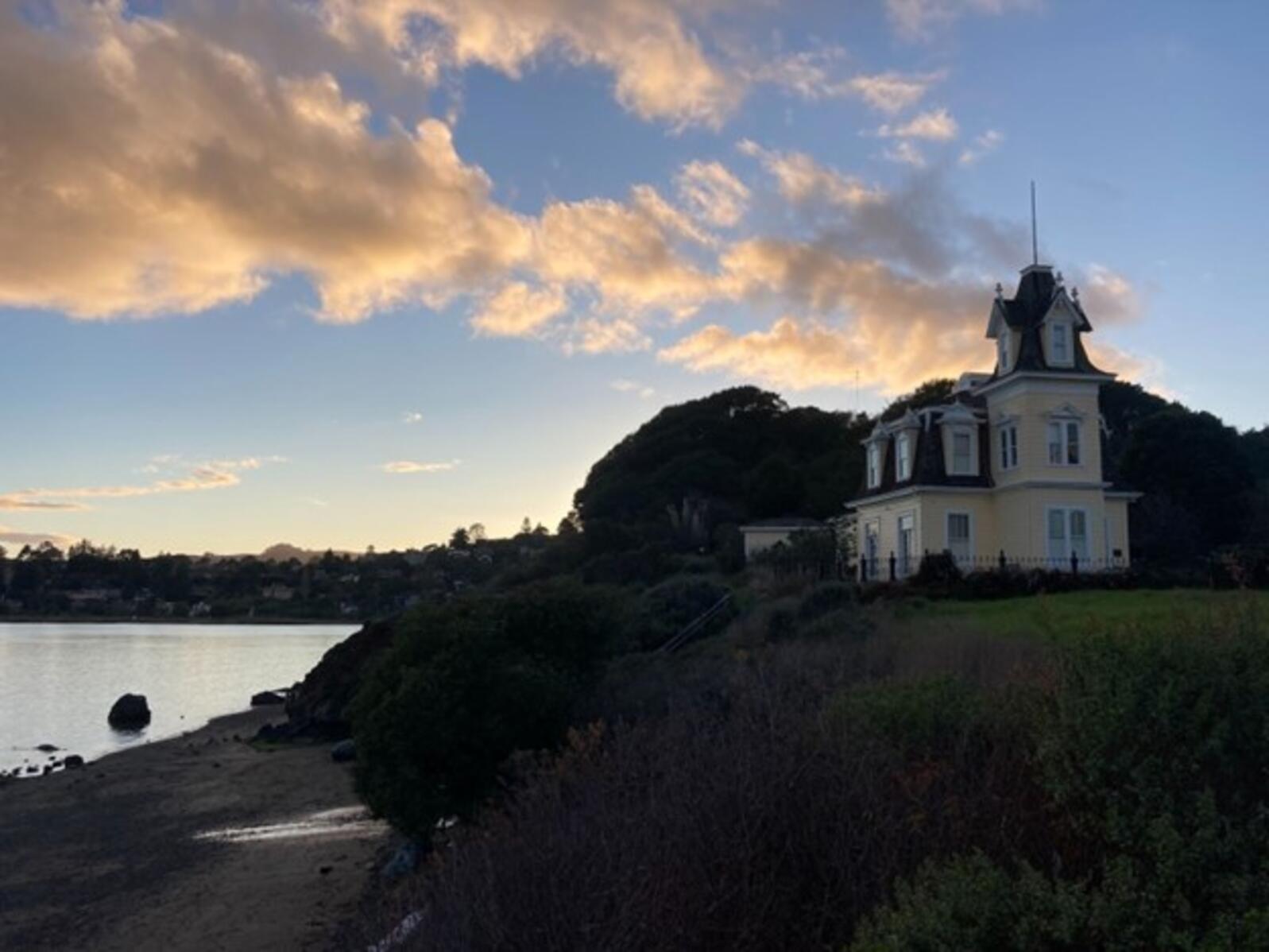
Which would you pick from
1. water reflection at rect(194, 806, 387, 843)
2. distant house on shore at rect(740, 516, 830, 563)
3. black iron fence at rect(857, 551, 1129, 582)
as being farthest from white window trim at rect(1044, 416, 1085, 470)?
water reflection at rect(194, 806, 387, 843)

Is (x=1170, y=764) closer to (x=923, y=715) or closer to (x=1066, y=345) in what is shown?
(x=923, y=715)

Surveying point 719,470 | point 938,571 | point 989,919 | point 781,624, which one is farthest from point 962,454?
point 719,470

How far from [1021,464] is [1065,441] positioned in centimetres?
148

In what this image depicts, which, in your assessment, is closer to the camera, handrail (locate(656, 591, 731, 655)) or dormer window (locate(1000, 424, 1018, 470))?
handrail (locate(656, 591, 731, 655))

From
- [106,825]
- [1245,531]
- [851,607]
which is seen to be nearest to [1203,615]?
[851,607]

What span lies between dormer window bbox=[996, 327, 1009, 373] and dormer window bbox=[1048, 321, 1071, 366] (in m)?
1.26

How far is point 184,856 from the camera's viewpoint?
781 inches

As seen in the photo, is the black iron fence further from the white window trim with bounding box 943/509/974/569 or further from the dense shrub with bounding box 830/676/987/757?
the dense shrub with bounding box 830/676/987/757

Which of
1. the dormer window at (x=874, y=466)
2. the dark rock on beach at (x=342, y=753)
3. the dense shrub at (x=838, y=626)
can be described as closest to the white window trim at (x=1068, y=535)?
the dormer window at (x=874, y=466)

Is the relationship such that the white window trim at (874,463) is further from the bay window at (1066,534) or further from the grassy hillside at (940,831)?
the grassy hillside at (940,831)

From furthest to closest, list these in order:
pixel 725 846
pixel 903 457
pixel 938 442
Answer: pixel 903 457, pixel 938 442, pixel 725 846

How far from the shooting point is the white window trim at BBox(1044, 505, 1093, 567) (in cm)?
3366

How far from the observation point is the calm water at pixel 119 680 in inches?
1652

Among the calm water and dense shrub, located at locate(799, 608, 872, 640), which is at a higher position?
dense shrub, located at locate(799, 608, 872, 640)
